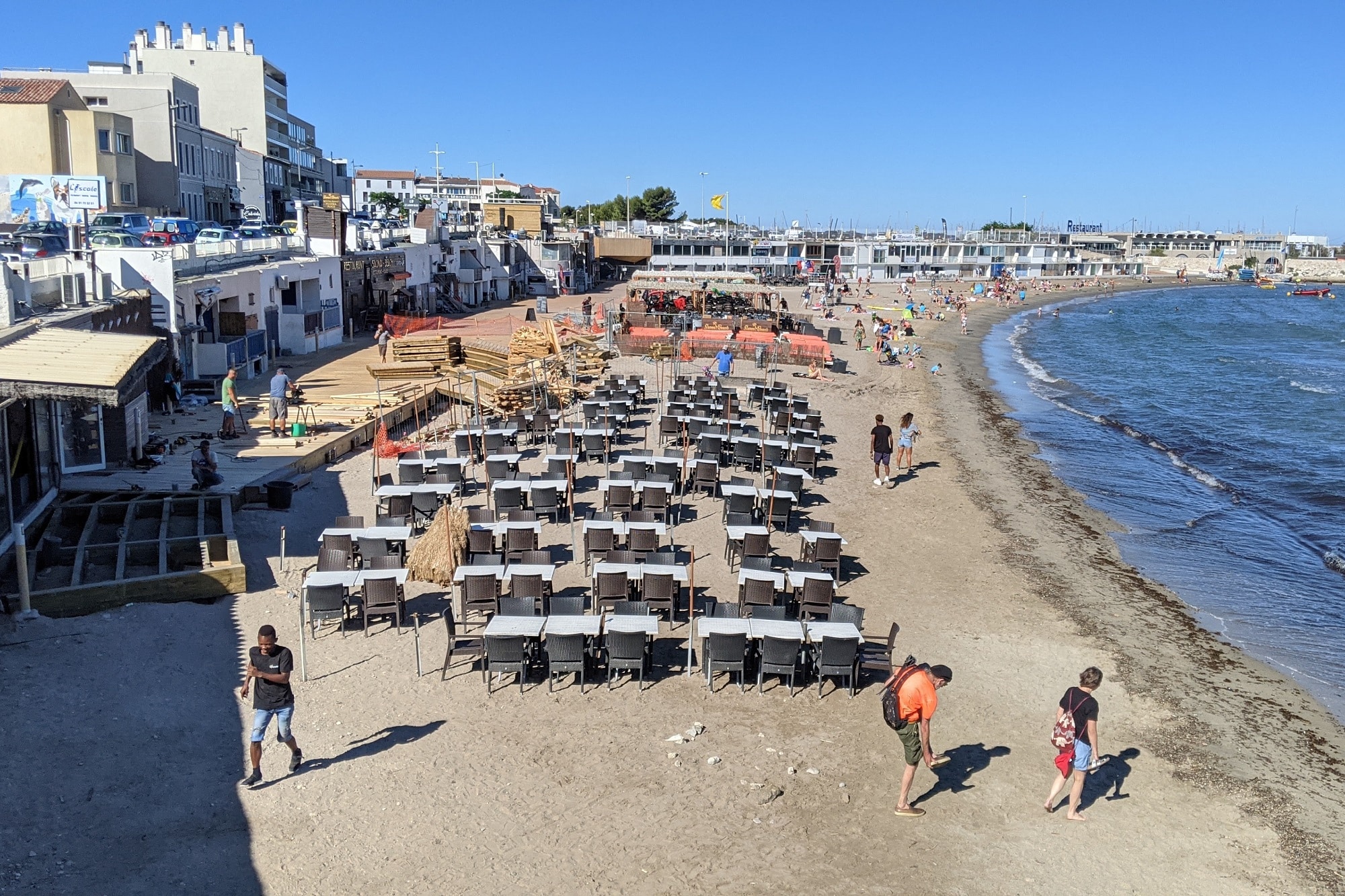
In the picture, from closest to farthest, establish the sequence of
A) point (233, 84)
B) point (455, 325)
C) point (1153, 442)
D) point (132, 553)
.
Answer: point (132, 553), point (1153, 442), point (455, 325), point (233, 84)

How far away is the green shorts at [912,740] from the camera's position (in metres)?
8.05

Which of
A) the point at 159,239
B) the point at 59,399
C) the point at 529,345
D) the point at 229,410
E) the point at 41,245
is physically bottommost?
the point at 229,410

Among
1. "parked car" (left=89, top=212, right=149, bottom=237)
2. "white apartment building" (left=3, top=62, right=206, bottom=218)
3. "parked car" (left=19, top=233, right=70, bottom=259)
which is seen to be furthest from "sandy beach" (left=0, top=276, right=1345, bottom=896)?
"white apartment building" (left=3, top=62, right=206, bottom=218)

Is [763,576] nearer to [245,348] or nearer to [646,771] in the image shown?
[646,771]

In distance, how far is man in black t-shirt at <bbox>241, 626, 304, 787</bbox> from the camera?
8.22 metres

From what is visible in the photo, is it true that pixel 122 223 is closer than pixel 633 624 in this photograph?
No

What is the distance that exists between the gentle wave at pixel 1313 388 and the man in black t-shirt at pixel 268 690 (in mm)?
48213

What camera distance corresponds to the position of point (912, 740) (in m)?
8.09

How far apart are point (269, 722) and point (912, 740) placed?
16.7 feet

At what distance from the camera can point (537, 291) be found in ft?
217

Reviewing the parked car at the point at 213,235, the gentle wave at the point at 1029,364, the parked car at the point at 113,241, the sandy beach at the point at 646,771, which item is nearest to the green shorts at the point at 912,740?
the sandy beach at the point at 646,771

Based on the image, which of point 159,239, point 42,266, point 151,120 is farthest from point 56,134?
point 42,266

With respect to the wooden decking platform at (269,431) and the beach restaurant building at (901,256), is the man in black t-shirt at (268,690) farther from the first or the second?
the beach restaurant building at (901,256)

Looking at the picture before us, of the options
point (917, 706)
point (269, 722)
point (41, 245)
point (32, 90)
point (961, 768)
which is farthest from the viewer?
point (32, 90)
